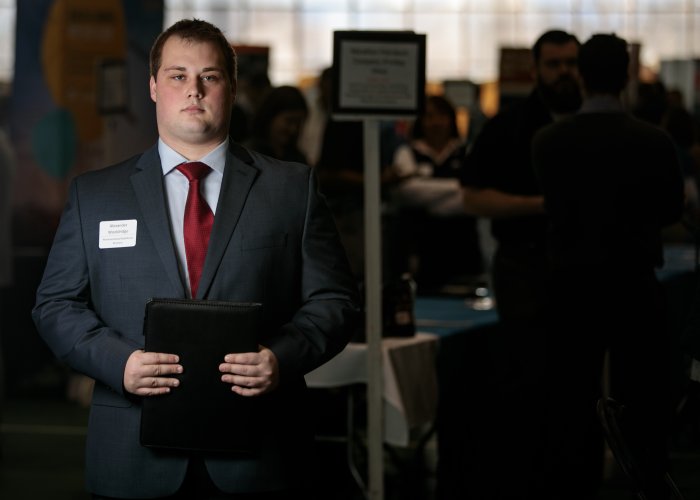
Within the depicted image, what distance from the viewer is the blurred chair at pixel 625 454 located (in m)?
2.36

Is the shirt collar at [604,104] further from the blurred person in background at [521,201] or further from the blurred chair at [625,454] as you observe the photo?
the blurred chair at [625,454]

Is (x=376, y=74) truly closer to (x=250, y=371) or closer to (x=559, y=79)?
(x=559, y=79)

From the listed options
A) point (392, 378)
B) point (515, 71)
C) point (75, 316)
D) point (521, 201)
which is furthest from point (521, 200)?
point (515, 71)

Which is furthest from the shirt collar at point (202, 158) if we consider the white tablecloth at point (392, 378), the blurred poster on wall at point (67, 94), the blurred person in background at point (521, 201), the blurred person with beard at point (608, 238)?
the blurred poster on wall at point (67, 94)

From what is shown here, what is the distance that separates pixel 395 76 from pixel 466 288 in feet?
6.21

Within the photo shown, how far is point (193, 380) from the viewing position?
2352mm

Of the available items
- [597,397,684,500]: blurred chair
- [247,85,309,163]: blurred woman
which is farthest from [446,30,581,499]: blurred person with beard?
[597,397,684,500]: blurred chair

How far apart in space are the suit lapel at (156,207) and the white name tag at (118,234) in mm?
32

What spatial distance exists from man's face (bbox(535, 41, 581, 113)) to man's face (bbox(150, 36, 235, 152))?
276cm

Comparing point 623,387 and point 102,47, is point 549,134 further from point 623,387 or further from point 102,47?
point 102,47

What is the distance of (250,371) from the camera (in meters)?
2.34

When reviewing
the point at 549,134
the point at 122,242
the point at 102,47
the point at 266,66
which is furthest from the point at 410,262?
the point at 122,242

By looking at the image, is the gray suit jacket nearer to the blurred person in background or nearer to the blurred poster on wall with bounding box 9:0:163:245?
the blurred person in background

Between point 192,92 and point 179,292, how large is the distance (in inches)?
14.3
